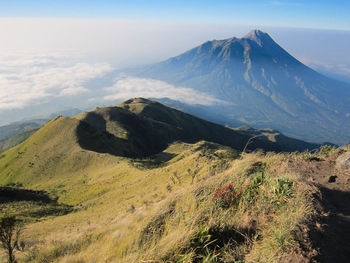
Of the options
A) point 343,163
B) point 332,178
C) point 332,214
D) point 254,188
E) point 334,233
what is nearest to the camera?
point 334,233

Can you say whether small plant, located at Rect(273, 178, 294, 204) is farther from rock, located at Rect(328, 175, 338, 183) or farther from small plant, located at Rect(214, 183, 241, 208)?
rock, located at Rect(328, 175, 338, 183)

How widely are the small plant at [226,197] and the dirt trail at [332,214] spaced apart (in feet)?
6.57

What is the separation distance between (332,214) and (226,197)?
8.23ft

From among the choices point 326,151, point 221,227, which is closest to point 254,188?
point 221,227

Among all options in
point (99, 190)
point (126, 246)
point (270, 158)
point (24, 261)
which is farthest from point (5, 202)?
point (270, 158)

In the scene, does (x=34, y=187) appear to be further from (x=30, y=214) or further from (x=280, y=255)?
(x=280, y=255)

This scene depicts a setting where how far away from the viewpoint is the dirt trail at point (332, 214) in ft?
13.8

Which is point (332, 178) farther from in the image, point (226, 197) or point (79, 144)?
point (79, 144)

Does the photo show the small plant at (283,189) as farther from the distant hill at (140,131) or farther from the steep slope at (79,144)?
the distant hill at (140,131)

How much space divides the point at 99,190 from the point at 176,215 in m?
30.0

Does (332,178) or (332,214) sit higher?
(332,214)

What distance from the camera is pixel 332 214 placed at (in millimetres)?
5285

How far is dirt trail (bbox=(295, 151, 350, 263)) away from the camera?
13.8 ft

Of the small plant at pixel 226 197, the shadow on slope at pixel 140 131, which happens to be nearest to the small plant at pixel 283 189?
the small plant at pixel 226 197
